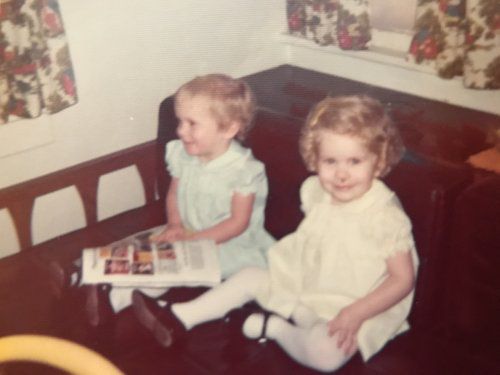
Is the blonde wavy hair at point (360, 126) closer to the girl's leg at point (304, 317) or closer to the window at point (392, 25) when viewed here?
the girl's leg at point (304, 317)

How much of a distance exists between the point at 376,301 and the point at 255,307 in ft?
1.06

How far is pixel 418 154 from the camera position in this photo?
1396 mm

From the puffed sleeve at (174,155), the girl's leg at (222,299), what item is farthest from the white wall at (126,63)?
the girl's leg at (222,299)

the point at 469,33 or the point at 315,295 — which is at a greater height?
the point at 469,33

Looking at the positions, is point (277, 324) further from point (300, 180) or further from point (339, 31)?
point (339, 31)

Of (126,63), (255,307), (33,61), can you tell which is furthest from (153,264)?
(126,63)

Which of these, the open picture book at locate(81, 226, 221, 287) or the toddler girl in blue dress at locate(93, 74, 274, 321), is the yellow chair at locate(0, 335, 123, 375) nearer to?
the open picture book at locate(81, 226, 221, 287)

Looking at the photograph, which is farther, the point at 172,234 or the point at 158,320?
the point at 172,234

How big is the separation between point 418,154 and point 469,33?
35 centimetres

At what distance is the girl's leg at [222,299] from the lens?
1420 millimetres

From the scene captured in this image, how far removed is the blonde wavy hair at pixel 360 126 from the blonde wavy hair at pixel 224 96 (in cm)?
22

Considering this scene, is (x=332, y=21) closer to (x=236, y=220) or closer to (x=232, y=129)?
(x=232, y=129)

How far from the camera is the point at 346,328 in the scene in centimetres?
128

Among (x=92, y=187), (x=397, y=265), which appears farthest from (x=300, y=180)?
(x=92, y=187)
